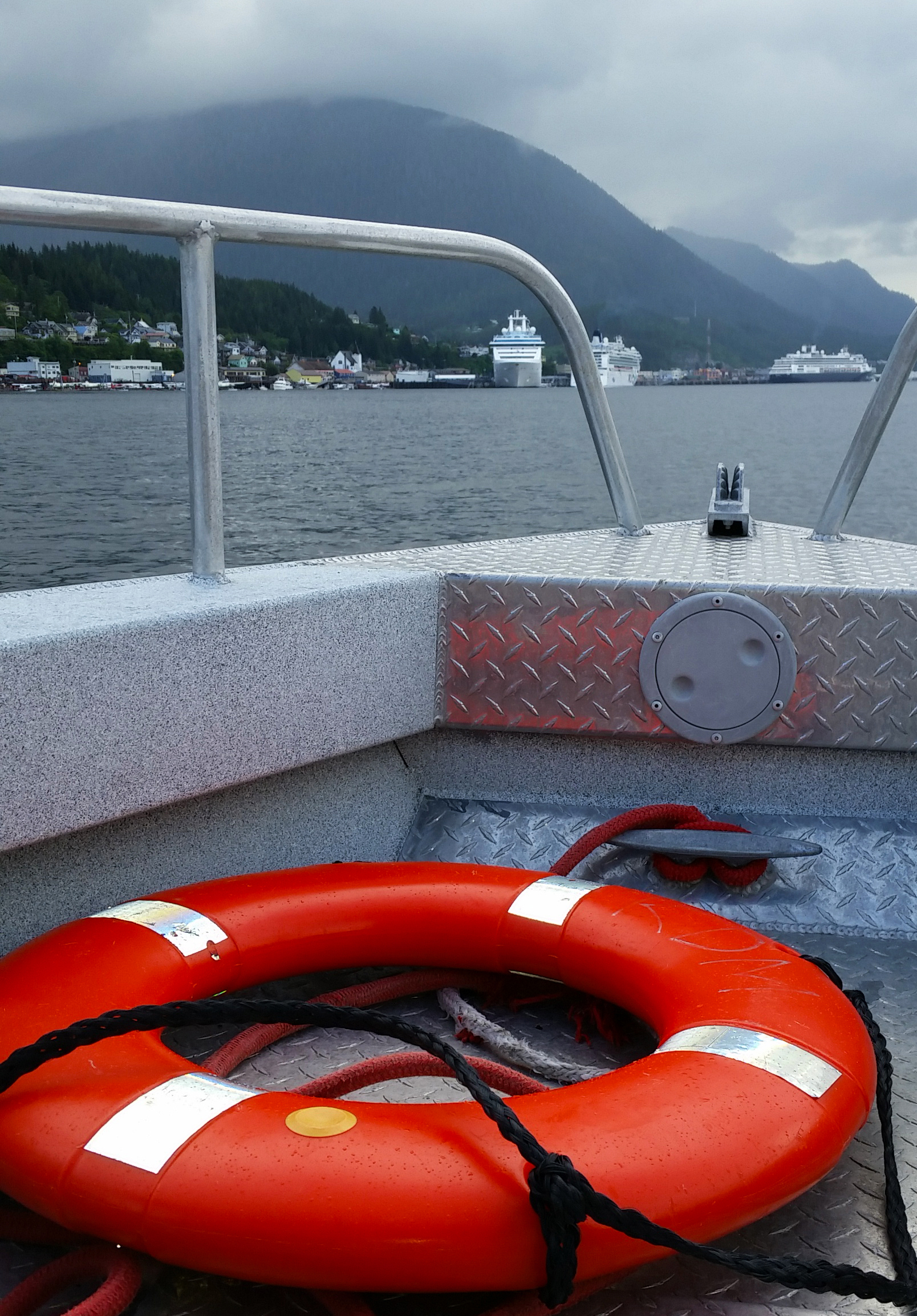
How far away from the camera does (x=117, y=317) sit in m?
1.84

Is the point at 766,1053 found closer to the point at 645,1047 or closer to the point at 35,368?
the point at 645,1047

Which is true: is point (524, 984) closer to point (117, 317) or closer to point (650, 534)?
point (650, 534)

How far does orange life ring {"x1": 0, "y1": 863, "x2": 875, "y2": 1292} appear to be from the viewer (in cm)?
81

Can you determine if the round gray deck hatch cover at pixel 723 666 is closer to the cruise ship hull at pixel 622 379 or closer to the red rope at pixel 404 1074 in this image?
the red rope at pixel 404 1074

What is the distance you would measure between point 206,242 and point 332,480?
11.7 metres

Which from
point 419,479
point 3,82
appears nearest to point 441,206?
point 3,82

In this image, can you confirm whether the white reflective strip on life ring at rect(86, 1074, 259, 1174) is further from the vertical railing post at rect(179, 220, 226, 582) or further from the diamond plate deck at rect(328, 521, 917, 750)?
the diamond plate deck at rect(328, 521, 917, 750)

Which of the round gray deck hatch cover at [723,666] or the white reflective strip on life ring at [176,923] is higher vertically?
the round gray deck hatch cover at [723,666]

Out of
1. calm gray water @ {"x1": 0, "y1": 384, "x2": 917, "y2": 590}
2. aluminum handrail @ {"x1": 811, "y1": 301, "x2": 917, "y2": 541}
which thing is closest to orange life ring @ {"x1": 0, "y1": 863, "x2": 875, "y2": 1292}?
calm gray water @ {"x1": 0, "y1": 384, "x2": 917, "y2": 590}

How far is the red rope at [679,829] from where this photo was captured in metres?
1.57

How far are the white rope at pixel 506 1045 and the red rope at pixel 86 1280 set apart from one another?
0.47 meters

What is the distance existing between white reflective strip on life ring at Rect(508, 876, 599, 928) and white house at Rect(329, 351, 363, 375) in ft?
5.58

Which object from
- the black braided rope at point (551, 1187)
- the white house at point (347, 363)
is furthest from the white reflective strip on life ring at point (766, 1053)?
the white house at point (347, 363)

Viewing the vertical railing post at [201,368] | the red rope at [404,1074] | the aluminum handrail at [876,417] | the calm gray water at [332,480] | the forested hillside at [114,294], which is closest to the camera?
the red rope at [404,1074]
